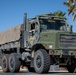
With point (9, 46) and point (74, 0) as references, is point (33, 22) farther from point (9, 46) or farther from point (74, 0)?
point (74, 0)

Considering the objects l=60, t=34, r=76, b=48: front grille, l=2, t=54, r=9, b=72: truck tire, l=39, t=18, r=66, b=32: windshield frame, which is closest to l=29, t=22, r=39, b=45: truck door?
l=39, t=18, r=66, b=32: windshield frame

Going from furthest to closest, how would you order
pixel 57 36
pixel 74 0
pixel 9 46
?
pixel 74 0 → pixel 9 46 → pixel 57 36

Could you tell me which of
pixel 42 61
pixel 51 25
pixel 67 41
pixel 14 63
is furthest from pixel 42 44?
pixel 14 63

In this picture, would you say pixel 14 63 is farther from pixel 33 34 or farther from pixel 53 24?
pixel 53 24

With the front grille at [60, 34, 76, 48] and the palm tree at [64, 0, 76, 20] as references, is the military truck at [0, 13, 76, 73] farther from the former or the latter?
the palm tree at [64, 0, 76, 20]

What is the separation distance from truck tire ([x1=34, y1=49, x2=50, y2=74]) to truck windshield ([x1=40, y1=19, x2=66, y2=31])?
1586mm

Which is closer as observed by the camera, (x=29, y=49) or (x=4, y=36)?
(x=29, y=49)

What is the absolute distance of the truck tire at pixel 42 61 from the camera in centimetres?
1769

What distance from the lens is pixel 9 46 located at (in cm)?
2252

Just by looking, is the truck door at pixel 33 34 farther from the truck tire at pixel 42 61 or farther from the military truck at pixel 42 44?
the truck tire at pixel 42 61

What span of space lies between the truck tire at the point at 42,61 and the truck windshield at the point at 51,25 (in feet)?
5.20

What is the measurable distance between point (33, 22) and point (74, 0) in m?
17.7

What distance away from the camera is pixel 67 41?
18.4 m

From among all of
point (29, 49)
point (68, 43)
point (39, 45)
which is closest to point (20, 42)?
point (29, 49)
